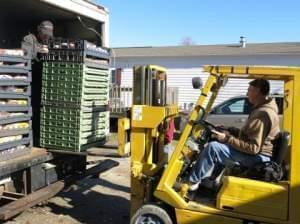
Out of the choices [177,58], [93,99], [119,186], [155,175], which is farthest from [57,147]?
[177,58]

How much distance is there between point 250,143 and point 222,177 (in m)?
0.49

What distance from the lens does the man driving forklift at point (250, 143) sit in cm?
527

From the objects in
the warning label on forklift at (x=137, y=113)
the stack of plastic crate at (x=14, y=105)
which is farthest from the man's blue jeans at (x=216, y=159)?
the stack of plastic crate at (x=14, y=105)

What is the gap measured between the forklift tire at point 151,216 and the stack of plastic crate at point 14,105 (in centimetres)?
172

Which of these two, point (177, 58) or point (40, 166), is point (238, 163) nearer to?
point (40, 166)

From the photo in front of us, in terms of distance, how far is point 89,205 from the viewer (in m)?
7.56

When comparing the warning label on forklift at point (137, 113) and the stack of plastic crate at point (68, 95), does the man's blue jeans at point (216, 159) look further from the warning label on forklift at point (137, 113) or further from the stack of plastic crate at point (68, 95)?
the stack of plastic crate at point (68, 95)

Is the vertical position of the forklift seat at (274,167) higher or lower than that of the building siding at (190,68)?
lower

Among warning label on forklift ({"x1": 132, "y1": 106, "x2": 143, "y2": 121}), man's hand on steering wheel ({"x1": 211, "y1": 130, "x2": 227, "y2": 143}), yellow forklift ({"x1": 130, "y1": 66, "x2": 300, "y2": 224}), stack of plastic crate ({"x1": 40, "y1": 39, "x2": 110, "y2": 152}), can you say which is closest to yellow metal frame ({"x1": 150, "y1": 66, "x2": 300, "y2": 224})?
yellow forklift ({"x1": 130, "y1": 66, "x2": 300, "y2": 224})

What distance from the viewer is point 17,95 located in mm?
6176

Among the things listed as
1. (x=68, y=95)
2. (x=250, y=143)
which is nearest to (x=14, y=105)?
(x=68, y=95)

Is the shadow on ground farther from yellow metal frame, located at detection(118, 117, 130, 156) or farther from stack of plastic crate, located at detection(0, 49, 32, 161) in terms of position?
stack of plastic crate, located at detection(0, 49, 32, 161)

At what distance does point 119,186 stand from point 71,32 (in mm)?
2813

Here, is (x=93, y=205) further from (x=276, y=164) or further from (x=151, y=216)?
(x=276, y=164)
